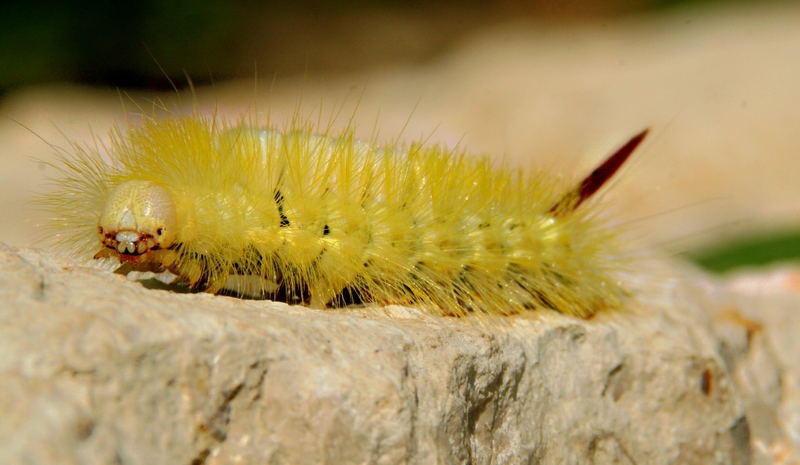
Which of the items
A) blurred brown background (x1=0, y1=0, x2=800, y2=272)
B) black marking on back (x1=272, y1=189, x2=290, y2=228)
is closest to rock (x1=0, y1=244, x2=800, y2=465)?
black marking on back (x1=272, y1=189, x2=290, y2=228)

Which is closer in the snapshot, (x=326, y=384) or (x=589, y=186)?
(x=326, y=384)

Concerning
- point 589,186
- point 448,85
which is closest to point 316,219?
point 589,186

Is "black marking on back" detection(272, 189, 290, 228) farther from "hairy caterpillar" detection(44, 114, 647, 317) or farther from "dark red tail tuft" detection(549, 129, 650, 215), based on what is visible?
"dark red tail tuft" detection(549, 129, 650, 215)

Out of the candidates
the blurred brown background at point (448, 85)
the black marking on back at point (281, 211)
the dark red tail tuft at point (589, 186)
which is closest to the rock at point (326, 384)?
the black marking on back at point (281, 211)

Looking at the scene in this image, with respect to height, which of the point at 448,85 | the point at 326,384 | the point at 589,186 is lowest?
the point at 326,384

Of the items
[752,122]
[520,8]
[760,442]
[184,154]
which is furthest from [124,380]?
[520,8]

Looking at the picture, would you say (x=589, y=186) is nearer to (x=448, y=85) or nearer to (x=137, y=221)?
(x=137, y=221)

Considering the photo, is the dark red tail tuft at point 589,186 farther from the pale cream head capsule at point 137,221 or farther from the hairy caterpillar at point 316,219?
the pale cream head capsule at point 137,221
